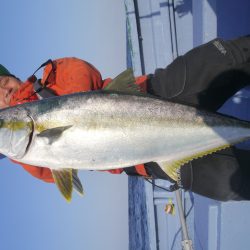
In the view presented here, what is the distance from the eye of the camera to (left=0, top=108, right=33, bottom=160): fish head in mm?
2678

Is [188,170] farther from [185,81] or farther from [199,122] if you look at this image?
[185,81]

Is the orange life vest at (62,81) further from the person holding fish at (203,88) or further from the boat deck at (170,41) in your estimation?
the boat deck at (170,41)

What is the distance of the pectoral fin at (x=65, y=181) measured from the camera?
2674 mm

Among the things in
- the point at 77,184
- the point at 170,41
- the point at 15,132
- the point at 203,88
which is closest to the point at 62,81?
the point at 15,132

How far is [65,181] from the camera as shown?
2703 mm

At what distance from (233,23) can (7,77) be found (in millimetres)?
3547

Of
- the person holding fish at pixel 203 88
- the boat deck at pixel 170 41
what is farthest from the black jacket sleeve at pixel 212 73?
the boat deck at pixel 170 41

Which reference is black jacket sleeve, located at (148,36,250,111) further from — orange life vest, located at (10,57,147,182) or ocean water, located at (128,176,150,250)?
ocean water, located at (128,176,150,250)

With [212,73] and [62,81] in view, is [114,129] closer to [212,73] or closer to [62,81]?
[62,81]

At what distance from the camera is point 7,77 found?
12.5ft

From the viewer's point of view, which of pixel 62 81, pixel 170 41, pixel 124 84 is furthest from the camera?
pixel 170 41

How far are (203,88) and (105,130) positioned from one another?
1.15m

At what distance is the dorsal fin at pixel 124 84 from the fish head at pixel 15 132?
704mm

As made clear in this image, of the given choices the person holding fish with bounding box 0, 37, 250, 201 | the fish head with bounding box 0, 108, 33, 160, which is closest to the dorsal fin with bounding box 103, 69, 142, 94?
the person holding fish with bounding box 0, 37, 250, 201
